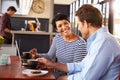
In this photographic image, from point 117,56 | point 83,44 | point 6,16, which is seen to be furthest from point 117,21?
point 6,16

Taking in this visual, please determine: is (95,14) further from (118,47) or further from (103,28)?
(118,47)

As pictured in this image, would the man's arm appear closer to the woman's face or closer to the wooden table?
the wooden table

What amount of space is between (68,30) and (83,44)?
21 centimetres

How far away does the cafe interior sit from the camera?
222 centimetres

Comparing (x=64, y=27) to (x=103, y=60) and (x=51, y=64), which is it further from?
(x=103, y=60)

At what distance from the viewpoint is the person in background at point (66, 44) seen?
253 cm

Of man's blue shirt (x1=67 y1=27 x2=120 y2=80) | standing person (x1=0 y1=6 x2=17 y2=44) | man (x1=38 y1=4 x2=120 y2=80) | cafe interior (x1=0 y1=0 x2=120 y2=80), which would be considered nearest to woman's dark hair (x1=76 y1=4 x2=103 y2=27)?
man (x1=38 y1=4 x2=120 y2=80)

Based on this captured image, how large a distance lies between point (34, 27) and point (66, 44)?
4.66m

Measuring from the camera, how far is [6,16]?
662 cm

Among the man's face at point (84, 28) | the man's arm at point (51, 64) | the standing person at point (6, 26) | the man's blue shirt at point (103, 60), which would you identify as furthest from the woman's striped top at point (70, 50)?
the standing person at point (6, 26)

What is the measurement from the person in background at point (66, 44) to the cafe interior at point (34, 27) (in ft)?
1.17

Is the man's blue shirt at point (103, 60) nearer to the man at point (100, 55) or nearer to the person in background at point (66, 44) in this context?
the man at point (100, 55)

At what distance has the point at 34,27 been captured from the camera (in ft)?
23.6

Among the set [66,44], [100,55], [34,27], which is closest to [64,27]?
[66,44]
